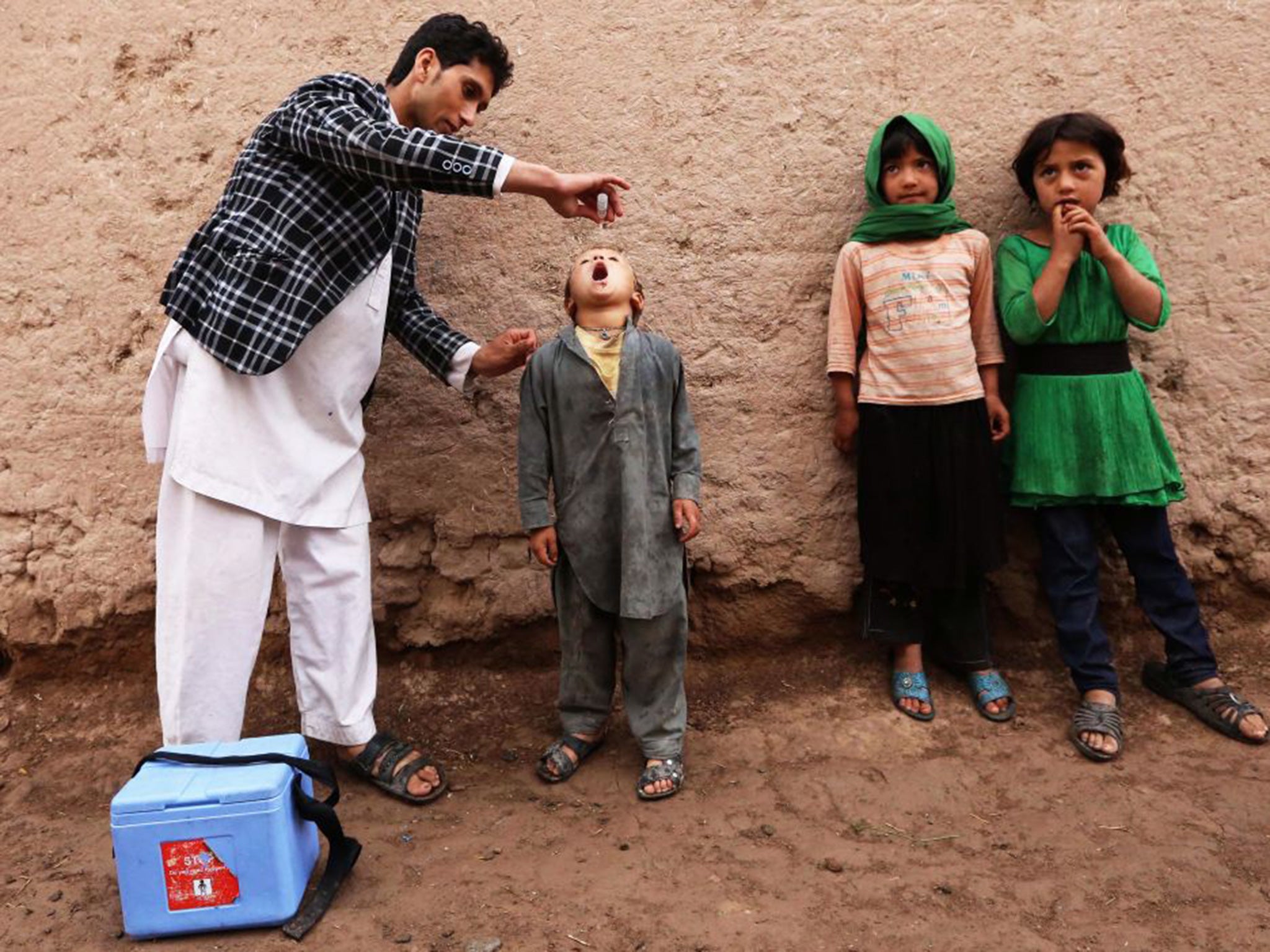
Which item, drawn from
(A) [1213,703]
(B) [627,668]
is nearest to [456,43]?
(B) [627,668]

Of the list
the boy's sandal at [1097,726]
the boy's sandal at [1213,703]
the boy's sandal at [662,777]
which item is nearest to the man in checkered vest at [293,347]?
the boy's sandal at [662,777]

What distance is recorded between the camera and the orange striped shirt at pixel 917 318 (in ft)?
8.72

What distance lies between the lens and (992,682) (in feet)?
9.22

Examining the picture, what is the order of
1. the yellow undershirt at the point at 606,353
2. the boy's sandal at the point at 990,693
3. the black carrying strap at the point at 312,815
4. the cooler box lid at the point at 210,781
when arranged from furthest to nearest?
the boy's sandal at the point at 990,693 < the yellow undershirt at the point at 606,353 < the black carrying strap at the point at 312,815 < the cooler box lid at the point at 210,781

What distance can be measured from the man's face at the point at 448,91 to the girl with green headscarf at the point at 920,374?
1.00 meters

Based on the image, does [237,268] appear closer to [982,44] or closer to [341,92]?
[341,92]

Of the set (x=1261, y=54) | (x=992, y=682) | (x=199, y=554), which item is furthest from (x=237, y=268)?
(x=1261, y=54)

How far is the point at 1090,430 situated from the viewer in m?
2.67

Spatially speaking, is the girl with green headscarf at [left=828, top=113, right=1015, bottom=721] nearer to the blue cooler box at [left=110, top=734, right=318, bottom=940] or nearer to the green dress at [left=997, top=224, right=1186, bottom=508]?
the green dress at [left=997, top=224, right=1186, bottom=508]

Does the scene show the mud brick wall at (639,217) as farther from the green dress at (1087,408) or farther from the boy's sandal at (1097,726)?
the boy's sandal at (1097,726)

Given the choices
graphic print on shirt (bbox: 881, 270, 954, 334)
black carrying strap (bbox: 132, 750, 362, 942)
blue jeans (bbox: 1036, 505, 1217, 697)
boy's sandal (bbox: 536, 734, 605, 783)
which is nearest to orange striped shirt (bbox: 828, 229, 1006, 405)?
graphic print on shirt (bbox: 881, 270, 954, 334)

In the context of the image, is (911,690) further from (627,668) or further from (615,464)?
(615,464)

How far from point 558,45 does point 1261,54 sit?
1.85 m

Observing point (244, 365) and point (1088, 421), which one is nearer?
point (244, 365)
